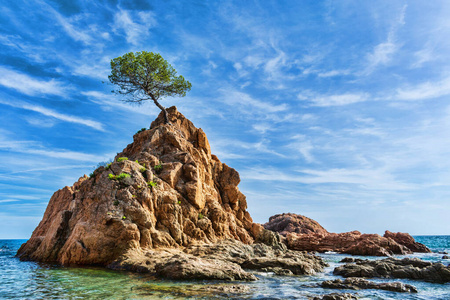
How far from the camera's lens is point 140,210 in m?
22.9

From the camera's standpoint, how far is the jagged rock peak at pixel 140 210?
70.0 ft

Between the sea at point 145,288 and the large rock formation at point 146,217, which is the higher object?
the large rock formation at point 146,217

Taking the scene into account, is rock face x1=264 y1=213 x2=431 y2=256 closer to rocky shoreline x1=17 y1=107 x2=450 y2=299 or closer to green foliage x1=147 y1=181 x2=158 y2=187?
rocky shoreline x1=17 y1=107 x2=450 y2=299

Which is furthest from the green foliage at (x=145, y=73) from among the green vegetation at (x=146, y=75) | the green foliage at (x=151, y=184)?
the green foliage at (x=151, y=184)

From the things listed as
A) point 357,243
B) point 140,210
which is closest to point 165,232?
point 140,210

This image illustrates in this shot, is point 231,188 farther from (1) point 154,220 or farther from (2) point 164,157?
(1) point 154,220

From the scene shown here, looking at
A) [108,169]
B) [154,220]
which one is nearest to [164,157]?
[108,169]

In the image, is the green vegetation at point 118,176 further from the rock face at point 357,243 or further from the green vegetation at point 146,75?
the rock face at point 357,243

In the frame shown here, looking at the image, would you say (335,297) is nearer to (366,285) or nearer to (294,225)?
(366,285)

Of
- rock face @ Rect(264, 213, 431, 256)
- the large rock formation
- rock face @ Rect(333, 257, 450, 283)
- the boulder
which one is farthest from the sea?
the boulder

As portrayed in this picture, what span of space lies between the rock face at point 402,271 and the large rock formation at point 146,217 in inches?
151

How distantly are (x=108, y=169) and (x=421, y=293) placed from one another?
2444 centimetres

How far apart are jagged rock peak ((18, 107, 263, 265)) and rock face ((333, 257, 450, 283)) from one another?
42.7 ft

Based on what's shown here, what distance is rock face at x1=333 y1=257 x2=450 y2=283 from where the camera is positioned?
1909 centimetres
